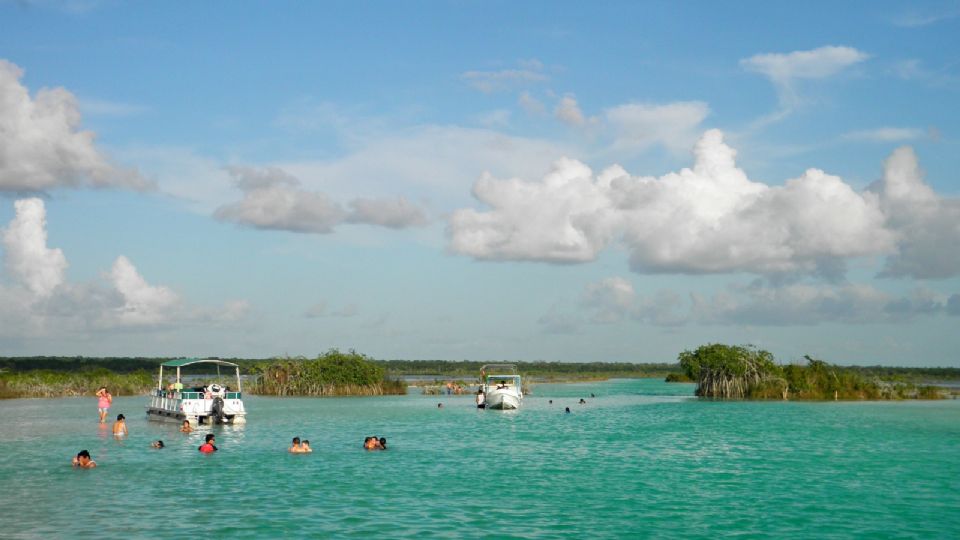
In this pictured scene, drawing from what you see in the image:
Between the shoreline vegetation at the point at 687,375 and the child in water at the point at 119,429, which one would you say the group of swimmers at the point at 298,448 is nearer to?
the child in water at the point at 119,429

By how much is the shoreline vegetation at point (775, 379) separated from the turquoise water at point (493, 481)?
31.4m

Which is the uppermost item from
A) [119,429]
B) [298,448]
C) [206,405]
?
[206,405]

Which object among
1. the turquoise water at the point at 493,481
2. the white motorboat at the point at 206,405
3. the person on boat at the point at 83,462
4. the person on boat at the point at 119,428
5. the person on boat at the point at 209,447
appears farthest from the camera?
the white motorboat at the point at 206,405

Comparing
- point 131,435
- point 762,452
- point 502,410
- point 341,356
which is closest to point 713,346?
point 502,410

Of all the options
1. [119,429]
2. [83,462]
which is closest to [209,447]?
[83,462]

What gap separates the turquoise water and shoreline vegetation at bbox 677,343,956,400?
103 ft

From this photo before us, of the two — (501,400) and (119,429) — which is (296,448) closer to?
(119,429)

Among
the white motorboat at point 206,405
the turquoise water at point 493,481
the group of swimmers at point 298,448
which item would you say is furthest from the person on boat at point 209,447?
the white motorboat at point 206,405

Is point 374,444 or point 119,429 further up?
point 119,429

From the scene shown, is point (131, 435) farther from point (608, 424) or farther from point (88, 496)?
point (608, 424)

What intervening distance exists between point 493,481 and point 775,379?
2849 inches

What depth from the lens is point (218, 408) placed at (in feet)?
206

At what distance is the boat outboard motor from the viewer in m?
62.8

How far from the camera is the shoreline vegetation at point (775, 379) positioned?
10131cm
